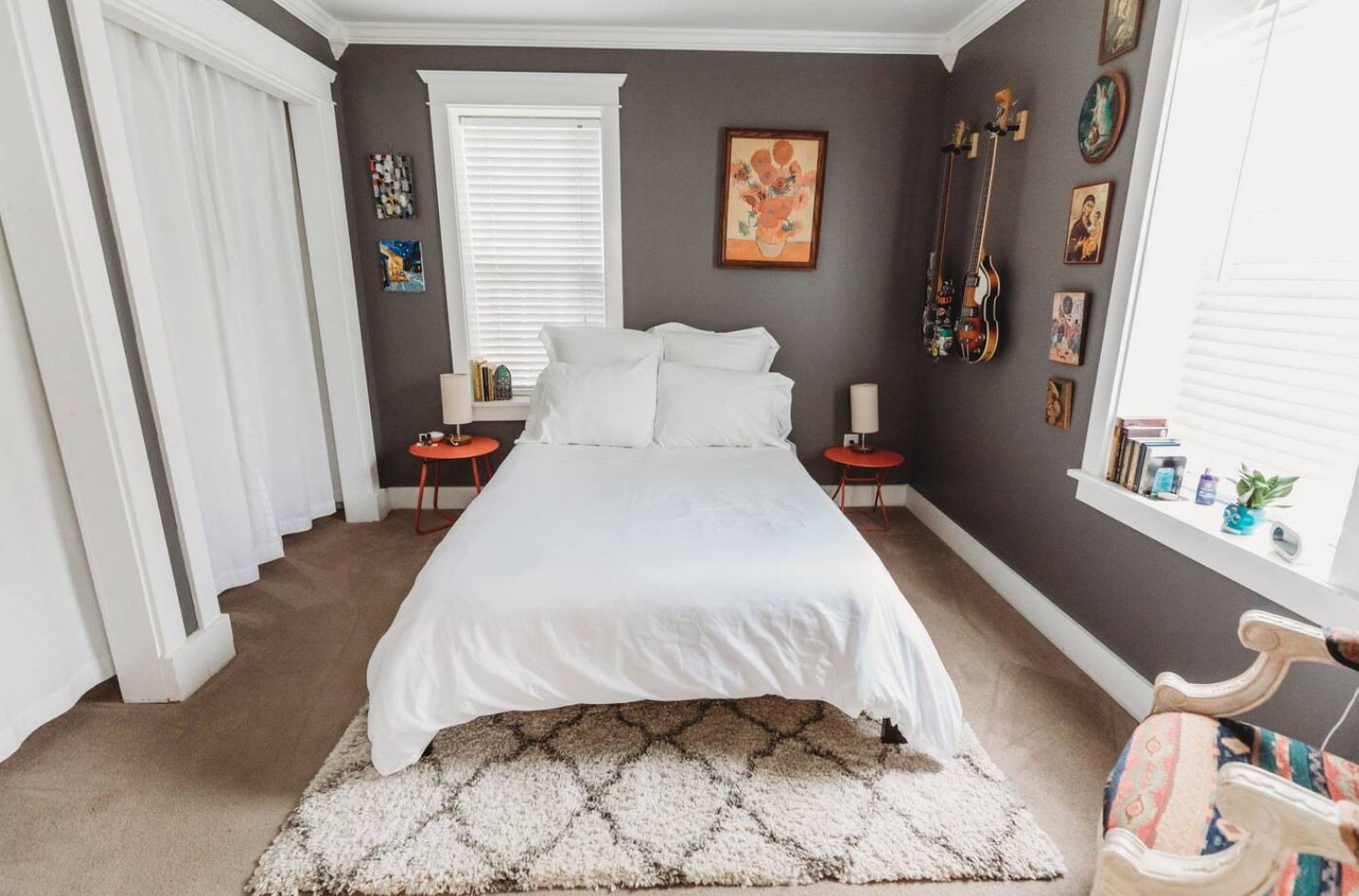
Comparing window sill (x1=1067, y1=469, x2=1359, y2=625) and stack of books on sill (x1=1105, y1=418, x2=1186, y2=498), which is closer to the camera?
window sill (x1=1067, y1=469, x2=1359, y2=625)

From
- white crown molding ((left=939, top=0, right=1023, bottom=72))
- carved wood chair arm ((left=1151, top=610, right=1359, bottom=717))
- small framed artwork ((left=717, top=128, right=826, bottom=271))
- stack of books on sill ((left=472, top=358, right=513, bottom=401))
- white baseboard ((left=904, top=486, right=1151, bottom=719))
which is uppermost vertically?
white crown molding ((left=939, top=0, right=1023, bottom=72))

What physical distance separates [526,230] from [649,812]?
2910 millimetres

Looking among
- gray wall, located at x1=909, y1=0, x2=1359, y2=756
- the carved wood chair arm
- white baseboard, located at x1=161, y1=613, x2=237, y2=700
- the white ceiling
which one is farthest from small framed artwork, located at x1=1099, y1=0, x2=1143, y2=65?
white baseboard, located at x1=161, y1=613, x2=237, y2=700

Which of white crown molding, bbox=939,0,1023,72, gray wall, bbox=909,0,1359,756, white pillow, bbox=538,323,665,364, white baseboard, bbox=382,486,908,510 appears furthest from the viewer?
white baseboard, bbox=382,486,908,510

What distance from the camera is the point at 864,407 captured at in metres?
3.50

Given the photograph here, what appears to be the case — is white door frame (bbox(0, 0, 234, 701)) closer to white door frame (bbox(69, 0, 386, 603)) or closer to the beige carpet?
white door frame (bbox(69, 0, 386, 603))

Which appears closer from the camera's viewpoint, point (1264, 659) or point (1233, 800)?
point (1233, 800)

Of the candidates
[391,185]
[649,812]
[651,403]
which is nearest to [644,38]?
[391,185]

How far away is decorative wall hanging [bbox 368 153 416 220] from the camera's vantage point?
3285mm

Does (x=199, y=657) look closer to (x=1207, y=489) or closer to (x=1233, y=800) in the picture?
(x=1233, y=800)

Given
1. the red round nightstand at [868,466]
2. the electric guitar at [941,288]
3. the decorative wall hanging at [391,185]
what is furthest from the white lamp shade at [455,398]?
the electric guitar at [941,288]

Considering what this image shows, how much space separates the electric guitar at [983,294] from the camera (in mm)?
2840

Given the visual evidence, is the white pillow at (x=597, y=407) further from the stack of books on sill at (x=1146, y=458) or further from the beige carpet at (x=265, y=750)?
the stack of books on sill at (x=1146, y=458)

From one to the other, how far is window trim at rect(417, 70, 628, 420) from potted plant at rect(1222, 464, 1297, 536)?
2.75 meters
